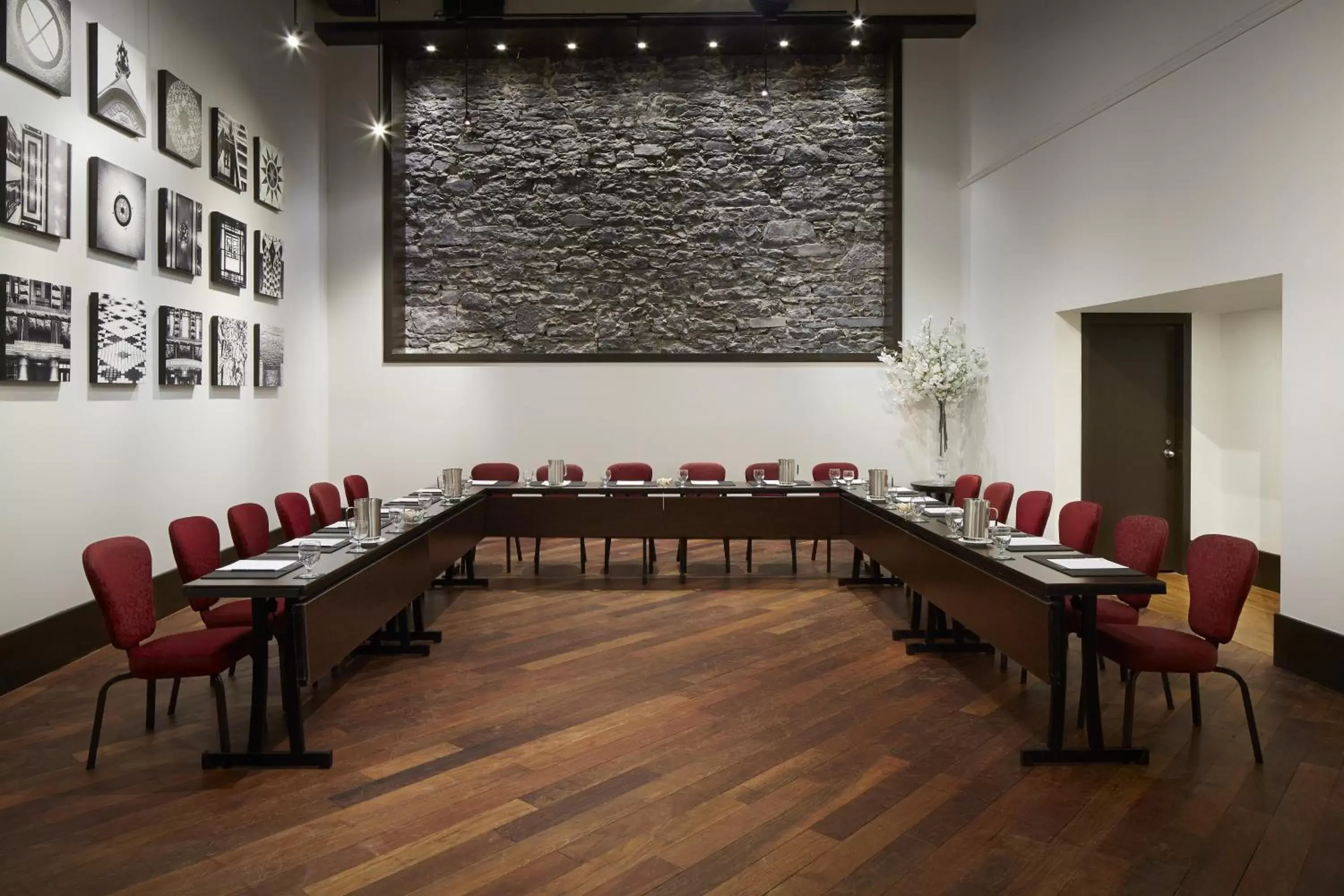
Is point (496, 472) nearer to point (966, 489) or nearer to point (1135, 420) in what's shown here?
point (966, 489)

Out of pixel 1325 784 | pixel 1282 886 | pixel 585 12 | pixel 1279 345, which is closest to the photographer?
pixel 1282 886

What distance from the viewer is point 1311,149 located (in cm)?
467

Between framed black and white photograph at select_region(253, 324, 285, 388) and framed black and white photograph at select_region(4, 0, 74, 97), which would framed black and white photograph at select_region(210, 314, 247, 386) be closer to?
framed black and white photograph at select_region(253, 324, 285, 388)

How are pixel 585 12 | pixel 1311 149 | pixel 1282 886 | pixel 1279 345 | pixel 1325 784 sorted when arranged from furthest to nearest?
pixel 585 12 → pixel 1279 345 → pixel 1311 149 → pixel 1325 784 → pixel 1282 886

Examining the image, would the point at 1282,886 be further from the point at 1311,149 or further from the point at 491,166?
the point at 491,166

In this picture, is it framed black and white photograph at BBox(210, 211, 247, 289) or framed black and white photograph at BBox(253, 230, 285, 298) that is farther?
framed black and white photograph at BBox(253, 230, 285, 298)

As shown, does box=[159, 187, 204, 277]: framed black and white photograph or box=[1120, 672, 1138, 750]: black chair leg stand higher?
box=[159, 187, 204, 277]: framed black and white photograph

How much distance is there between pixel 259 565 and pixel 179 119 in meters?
4.07

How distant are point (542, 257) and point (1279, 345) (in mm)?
6793

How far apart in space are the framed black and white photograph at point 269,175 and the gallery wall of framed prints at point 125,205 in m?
0.03

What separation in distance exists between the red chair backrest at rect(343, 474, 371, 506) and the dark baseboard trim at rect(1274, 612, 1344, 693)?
6.17 metres

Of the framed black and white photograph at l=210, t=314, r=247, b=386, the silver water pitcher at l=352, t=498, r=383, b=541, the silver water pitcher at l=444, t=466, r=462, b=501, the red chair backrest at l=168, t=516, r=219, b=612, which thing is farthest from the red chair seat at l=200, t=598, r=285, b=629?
the framed black and white photograph at l=210, t=314, r=247, b=386

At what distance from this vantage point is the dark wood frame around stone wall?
30.8ft

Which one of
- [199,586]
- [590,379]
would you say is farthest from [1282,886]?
[590,379]
